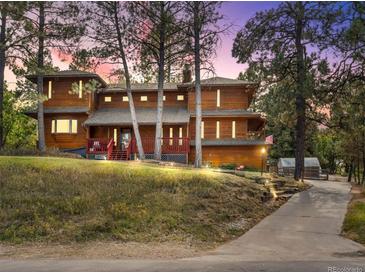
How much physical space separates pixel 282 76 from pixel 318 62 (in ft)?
11.5

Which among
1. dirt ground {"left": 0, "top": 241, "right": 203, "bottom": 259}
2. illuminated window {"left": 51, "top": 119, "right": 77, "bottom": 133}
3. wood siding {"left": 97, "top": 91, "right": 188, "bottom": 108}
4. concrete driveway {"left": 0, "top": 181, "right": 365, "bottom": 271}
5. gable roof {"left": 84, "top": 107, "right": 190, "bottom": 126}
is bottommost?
dirt ground {"left": 0, "top": 241, "right": 203, "bottom": 259}

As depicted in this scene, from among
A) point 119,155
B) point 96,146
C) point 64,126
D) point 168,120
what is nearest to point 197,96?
point 168,120

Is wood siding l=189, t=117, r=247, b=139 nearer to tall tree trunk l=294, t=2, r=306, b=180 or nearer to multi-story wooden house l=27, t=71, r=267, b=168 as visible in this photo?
multi-story wooden house l=27, t=71, r=267, b=168

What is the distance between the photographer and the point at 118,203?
52.4 ft

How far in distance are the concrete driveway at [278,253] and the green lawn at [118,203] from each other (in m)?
1.18

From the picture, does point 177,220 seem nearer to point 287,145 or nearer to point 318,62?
point 318,62

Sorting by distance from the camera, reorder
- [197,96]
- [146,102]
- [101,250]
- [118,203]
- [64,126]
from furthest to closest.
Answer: [146,102] < [64,126] < [197,96] < [118,203] < [101,250]

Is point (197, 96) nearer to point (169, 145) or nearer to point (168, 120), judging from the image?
point (168, 120)

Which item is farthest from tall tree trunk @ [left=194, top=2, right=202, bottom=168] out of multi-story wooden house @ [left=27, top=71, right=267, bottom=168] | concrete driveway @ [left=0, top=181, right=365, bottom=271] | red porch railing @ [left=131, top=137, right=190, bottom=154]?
concrete driveway @ [left=0, top=181, right=365, bottom=271]

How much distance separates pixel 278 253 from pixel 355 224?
5448 mm

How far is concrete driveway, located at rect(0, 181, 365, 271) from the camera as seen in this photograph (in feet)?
30.6

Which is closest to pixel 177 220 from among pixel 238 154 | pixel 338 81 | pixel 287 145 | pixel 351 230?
pixel 351 230

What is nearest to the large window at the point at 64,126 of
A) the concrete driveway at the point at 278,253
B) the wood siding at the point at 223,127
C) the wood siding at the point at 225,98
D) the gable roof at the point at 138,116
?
the gable roof at the point at 138,116

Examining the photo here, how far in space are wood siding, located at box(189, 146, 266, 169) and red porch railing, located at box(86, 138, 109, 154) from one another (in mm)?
7008
